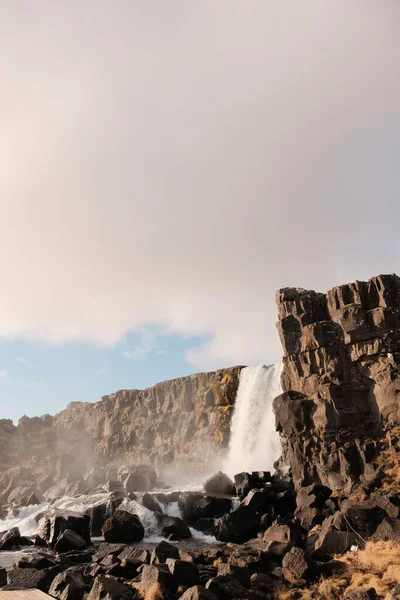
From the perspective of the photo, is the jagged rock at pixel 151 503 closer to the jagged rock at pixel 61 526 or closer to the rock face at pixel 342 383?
the jagged rock at pixel 61 526

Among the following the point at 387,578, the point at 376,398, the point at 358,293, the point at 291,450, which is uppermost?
the point at 358,293

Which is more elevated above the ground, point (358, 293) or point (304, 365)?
point (358, 293)

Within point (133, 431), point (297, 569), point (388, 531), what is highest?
point (133, 431)

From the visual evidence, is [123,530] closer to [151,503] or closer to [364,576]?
[151,503]

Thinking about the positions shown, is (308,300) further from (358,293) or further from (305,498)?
(305,498)

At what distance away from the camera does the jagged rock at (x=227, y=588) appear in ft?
53.1

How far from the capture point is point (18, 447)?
10812cm

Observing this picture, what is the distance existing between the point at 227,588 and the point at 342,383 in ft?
76.7

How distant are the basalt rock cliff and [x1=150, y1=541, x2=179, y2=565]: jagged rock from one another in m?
40.2

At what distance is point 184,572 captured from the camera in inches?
701

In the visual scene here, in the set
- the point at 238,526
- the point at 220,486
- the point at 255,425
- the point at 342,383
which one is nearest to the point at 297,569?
the point at 238,526

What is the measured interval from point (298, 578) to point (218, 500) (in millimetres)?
18464

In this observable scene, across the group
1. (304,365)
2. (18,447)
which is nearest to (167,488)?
(304,365)

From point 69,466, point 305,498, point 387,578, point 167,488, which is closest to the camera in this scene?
point 387,578
